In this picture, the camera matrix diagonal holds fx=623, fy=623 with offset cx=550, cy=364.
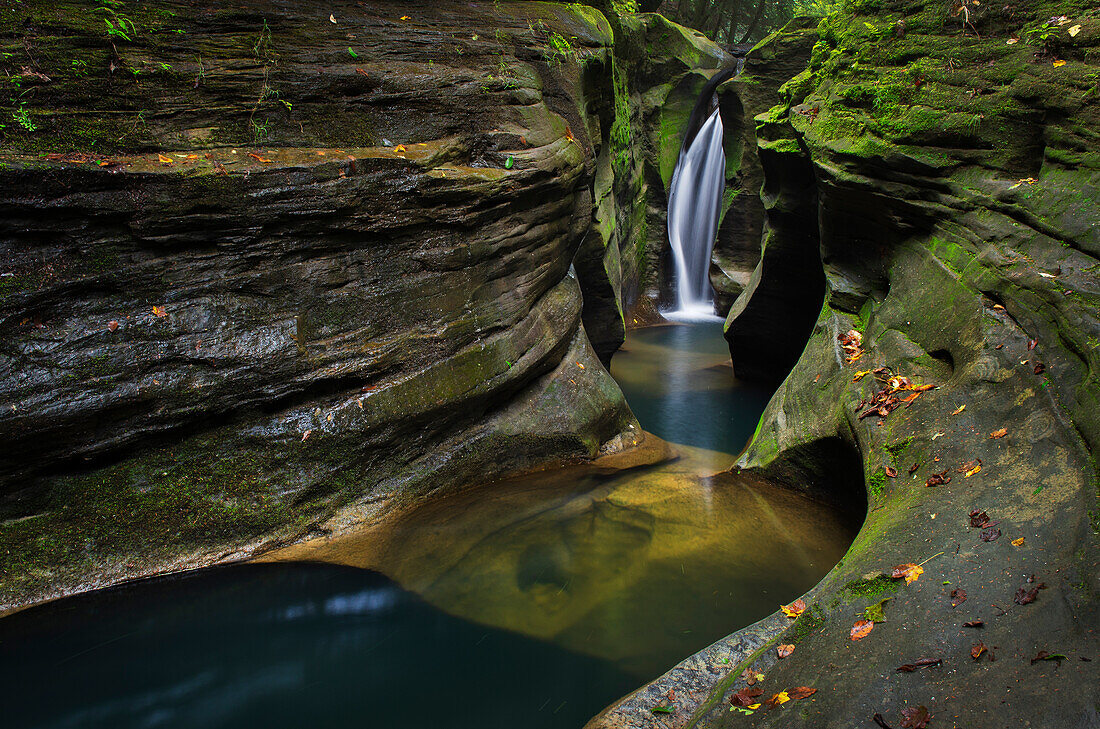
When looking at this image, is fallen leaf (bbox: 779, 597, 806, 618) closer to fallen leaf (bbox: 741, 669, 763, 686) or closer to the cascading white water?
fallen leaf (bbox: 741, 669, 763, 686)

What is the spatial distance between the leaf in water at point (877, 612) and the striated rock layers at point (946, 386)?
0.02 meters

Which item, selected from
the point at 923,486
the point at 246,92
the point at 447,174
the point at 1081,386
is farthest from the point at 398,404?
the point at 1081,386

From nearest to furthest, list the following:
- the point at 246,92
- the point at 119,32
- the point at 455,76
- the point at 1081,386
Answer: the point at 1081,386
the point at 119,32
the point at 246,92
the point at 455,76

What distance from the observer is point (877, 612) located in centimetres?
334

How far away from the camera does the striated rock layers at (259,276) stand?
4.84 meters

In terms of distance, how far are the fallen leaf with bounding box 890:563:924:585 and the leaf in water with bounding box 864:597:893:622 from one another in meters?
0.19

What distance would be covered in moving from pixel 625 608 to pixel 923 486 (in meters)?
2.34

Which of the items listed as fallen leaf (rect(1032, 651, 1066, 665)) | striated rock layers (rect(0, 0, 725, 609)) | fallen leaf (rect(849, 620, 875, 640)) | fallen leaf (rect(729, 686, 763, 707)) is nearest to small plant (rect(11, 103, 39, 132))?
striated rock layers (rect(0, 0, 725, 609))

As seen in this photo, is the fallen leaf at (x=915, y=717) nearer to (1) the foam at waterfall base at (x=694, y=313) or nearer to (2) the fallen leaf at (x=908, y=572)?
(2) the fallen leaf at (x=908, y=572)

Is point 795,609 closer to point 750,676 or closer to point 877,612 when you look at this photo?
point 877,612

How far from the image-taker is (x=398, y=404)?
6.04 meters

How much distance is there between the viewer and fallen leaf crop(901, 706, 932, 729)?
258cm

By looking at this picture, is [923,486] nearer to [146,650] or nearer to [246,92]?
[146,650]

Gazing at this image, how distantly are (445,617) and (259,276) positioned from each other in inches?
131
